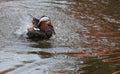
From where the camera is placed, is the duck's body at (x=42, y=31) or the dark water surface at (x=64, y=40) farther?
the duck's body at (x=42, y=31)

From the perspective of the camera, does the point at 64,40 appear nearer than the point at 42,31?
Yes

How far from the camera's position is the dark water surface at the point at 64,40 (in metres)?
9.06

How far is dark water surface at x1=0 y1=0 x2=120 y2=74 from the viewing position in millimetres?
9062

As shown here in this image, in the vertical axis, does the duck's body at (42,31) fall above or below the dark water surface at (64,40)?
above

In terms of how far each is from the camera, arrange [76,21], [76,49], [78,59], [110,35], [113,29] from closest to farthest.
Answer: [78,59] → [76,49] → [110,35] → [113,29] → [76,21]

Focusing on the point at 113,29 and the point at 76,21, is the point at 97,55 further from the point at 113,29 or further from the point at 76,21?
the point at 76,21

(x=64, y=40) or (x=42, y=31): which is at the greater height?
(x=42, y=31)

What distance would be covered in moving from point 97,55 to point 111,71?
1.45 metres

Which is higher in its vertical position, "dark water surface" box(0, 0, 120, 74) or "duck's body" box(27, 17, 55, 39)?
"duck's body" box(27, 17, 55, 39)

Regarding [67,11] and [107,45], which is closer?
[107,45]

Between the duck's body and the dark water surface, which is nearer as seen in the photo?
the dark water surface

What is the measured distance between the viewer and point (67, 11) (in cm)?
1633

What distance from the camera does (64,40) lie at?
39.0 feet

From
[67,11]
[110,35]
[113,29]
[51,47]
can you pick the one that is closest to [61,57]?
[51,47]
